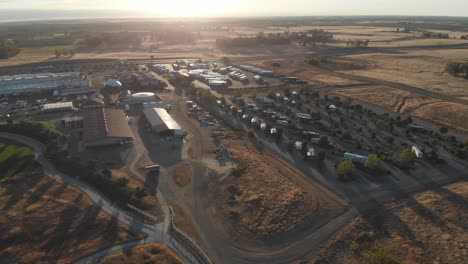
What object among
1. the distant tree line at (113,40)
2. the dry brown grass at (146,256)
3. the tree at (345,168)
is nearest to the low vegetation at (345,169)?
the tree at (345,168)

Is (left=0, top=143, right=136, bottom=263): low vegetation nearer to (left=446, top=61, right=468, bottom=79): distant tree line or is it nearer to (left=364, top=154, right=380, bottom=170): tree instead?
(left=364, top=154, right=380, bottom=170): tree

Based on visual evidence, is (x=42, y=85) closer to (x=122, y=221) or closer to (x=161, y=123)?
(x=161, y=123)

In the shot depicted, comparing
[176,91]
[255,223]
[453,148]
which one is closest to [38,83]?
[176,91]

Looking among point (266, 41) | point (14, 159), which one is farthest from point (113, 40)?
point (14, 159)

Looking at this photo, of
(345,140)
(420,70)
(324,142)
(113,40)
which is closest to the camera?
(324,142)

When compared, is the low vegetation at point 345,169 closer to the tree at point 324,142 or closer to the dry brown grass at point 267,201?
the dry brown grass at point 267,201

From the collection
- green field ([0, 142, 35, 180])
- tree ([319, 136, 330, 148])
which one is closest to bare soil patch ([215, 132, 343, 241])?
tree ([319, 136, 330, 148])
